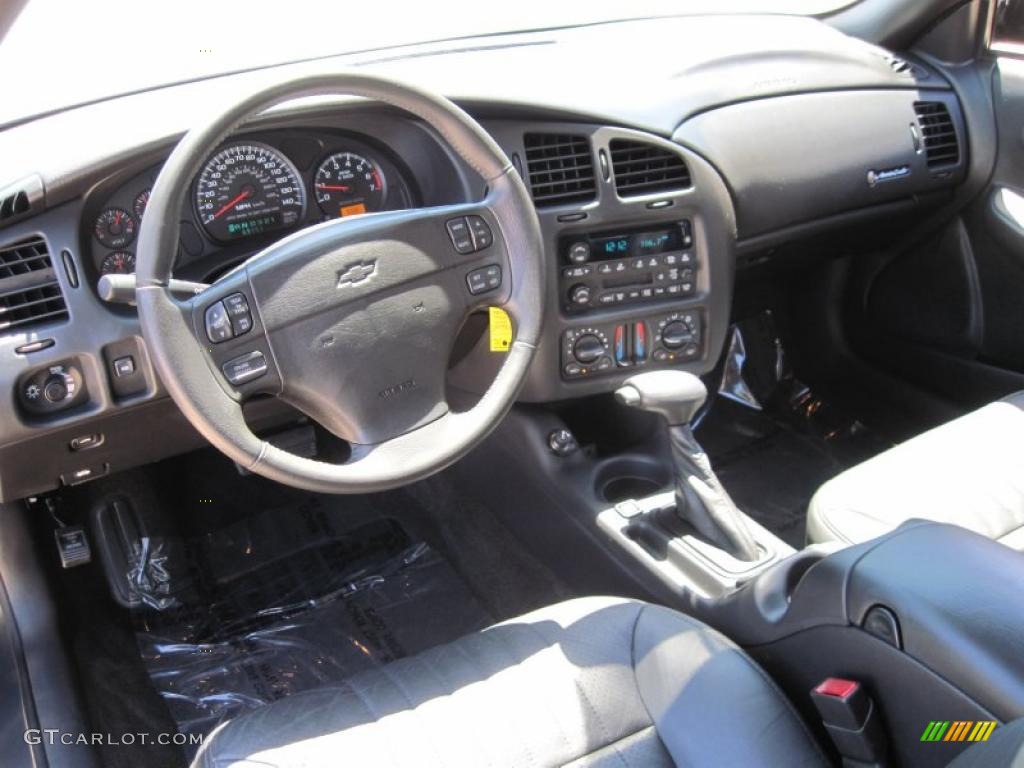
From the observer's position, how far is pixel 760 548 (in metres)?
1.76

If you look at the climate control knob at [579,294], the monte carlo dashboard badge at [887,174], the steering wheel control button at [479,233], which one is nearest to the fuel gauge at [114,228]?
the steering wheel control button at [479,233]

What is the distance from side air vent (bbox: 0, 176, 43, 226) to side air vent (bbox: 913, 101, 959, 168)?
1.87 metres

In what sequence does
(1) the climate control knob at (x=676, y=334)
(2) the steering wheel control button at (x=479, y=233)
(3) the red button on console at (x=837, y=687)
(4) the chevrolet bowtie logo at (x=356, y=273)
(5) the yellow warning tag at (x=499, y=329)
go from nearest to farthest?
(3) the red button on console at (x=837, y=687) → (4) the chevrolet bowtie logo at (x=356, y=273) → (2) the steering wheel control button at (x=479, y=233) → (5) the yellow warning tag at (x=499, y=329) → (1) the climate control knob at (x=676, y=334)

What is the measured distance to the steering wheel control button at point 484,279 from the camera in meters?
1.56

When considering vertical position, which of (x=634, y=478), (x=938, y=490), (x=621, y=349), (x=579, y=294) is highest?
(x=579, y=294)

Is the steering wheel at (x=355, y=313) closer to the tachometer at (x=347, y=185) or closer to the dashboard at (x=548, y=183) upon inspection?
the dashboard at (x=548, y=183)

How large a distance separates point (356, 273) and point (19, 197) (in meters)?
0.50

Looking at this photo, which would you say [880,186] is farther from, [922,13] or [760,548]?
[760,548]

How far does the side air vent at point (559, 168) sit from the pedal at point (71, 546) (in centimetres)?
117

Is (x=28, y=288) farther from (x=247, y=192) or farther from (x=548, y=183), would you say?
(x=548, y=183)

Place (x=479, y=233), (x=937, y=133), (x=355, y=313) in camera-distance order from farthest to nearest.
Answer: (x=937, y=133) < (x=479, y=233) < (x=355, y=313)

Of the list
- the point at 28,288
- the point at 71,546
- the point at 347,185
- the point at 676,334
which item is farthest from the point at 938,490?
the point at 71,546

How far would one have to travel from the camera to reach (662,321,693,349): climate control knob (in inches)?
82.6

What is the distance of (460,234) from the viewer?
1538 mm
